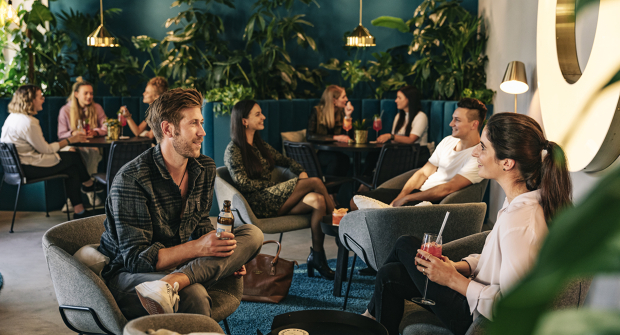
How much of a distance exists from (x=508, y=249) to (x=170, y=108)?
1.44 meters

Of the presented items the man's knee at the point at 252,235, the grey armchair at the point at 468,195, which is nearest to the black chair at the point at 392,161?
the grey armchair at the point at 468,195

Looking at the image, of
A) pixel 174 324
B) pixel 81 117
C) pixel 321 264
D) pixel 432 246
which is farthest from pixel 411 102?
pixel 174 324

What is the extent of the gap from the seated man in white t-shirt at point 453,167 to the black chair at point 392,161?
0.82 m

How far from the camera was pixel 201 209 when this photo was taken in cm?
236

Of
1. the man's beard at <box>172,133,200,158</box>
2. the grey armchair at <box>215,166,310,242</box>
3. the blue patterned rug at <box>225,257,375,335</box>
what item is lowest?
the blue patterned rug at <box>225,257,375,335</box>

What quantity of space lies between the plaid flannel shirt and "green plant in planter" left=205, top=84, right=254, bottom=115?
3.25 metres

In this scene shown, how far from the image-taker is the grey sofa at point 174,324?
4.72 feet

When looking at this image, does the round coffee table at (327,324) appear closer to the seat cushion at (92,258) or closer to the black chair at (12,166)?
the seat cushion at (92,258)

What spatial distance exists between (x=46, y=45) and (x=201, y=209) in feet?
19.6

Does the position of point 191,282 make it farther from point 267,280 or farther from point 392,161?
point 392,161

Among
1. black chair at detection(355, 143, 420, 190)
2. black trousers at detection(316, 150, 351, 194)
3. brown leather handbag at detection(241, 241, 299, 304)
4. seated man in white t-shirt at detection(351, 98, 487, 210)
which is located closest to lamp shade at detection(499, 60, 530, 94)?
seated man in white t-shirt at detection(351, 98, 487, 210)

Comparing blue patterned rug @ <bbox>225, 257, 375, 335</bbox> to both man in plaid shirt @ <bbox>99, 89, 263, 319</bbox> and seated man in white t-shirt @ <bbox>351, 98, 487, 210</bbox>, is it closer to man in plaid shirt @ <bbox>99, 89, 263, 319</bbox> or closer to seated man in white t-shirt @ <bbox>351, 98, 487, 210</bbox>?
seated man in white t-shirt @ <bbox>351, 98, 487, 210</bbox>

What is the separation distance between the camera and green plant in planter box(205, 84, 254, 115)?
18.0ft

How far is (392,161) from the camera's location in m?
4.86
